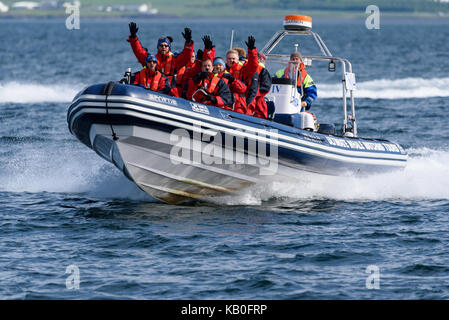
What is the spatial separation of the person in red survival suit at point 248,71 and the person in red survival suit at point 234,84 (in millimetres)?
82

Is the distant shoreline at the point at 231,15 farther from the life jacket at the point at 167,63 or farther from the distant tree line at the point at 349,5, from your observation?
the life jacket at the point at 167,63

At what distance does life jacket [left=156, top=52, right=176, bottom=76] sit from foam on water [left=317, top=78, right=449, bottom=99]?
14.5 metres

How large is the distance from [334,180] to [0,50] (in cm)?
4313

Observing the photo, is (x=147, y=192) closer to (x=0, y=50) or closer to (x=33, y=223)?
(x=33, y=223)

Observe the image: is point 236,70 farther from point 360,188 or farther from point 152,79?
point 360,188

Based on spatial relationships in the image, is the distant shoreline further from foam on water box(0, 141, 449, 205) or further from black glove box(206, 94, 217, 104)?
black glove box(206, 94, 217, 104)

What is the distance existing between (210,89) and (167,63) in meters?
1.10

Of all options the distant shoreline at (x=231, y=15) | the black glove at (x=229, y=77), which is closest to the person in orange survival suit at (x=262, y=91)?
the black glove at (x=229, y=77)

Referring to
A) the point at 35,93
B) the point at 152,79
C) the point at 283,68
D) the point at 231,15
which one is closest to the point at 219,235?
the point at 152,79

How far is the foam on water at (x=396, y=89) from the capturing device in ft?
79.5

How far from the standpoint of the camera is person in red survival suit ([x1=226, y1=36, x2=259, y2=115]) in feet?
29.9

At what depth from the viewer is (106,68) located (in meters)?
35.1

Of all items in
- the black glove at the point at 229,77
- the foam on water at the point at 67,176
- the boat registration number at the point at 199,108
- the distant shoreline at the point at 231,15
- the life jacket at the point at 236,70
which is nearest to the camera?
the boat registration number at the point at 199,108

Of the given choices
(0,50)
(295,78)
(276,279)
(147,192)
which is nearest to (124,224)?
(147,192)
